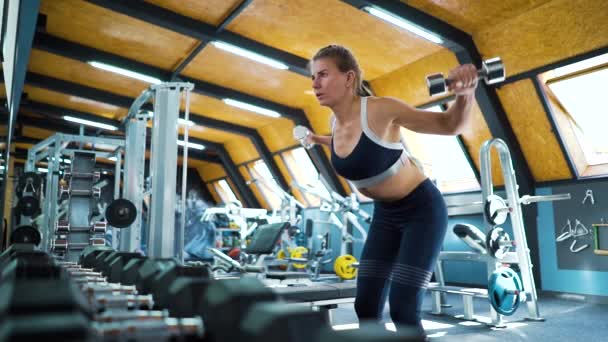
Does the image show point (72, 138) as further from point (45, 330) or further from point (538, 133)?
point (45, 330)

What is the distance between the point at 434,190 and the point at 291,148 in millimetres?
6887

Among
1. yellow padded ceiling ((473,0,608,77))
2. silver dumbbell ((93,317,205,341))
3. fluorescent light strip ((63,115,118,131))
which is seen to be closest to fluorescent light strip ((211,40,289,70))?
yellow padded ceiling ((473,0,608,77))

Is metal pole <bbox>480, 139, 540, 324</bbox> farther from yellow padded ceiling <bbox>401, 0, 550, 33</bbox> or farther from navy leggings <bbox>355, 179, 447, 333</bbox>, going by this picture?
navy leggings <bbox>355, 179, 447, 333</bbox>

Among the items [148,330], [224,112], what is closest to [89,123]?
[224,112]

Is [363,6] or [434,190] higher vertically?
[363,6]

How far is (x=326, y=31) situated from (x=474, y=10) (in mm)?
1421

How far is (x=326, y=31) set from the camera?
4723mm

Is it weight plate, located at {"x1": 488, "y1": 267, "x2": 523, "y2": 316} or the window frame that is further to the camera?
the window frame

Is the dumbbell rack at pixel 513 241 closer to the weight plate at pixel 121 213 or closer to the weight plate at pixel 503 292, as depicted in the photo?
the weight plate at pixel 503 292

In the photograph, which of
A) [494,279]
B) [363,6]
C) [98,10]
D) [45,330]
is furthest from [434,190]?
[98,10]

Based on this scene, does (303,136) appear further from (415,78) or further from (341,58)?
(415,78)

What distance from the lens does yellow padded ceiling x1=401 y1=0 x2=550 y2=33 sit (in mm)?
3924

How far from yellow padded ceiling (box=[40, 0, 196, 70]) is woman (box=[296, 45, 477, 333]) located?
4.31 m

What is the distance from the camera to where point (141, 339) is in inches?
13.8
